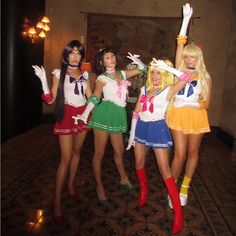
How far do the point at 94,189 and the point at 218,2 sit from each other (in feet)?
21.1

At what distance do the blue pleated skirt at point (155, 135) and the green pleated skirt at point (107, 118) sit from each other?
0.38 metres

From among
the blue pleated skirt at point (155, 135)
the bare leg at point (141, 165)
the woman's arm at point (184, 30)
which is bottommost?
the bare leg at point (141, 165)

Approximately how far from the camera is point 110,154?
532 cm

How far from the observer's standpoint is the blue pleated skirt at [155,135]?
2.79 metres

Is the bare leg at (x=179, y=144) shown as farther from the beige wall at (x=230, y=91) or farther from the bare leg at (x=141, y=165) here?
the beige wall at (x=230, y=91)

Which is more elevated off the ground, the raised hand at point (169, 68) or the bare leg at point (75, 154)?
the raised hand at point (169, 68)

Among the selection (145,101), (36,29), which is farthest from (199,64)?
(36,29)

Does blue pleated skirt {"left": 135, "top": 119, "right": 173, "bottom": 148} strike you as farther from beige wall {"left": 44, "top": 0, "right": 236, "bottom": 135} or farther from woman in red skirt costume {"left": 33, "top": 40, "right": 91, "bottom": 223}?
beige wall {"left": 44, "top": 0, "right": 236, "bottom": 135}

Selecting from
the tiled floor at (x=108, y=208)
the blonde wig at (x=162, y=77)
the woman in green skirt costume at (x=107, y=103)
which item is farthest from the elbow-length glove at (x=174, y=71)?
the tiled floor at (x=108, y=208)

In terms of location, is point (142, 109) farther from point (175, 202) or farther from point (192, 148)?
point (175, 202)

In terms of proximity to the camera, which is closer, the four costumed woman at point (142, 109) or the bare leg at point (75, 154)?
the four costumed woman at point (142, 109)

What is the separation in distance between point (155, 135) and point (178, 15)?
5788 mm

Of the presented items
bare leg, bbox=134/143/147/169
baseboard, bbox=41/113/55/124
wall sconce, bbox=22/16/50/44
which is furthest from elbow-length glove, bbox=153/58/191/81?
baseboard, bbox=41/113/55/124

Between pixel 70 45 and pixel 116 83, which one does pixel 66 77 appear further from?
pixel 116 83
